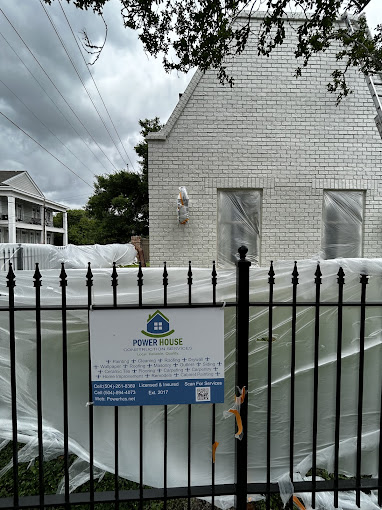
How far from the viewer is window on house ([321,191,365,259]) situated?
564 centimetres

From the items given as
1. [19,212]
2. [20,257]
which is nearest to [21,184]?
[19,212]

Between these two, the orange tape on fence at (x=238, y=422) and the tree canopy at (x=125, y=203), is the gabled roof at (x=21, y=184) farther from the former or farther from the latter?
the orange tape on fence at (x=238, y=422)

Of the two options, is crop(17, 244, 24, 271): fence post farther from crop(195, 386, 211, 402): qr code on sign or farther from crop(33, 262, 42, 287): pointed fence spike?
crop(195, 386, 211, 402): qr code on sign

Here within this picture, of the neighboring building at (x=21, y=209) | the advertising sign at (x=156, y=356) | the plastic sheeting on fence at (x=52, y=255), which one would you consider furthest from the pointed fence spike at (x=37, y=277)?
the neighboring building at (x=21, y=209)

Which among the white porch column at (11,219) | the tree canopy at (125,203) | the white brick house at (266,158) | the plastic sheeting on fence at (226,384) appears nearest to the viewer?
the plastic sheeting on fence at (226,384)

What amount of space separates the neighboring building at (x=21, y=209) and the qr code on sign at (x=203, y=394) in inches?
1282

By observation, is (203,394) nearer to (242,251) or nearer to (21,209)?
(242,251)

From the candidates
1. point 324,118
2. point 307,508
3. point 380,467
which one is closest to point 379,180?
point 324,118

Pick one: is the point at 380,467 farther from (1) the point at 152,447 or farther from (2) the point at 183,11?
(2) the point at 183,11

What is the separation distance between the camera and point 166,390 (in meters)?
2.13

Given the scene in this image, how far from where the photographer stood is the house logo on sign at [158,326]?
2090 mm

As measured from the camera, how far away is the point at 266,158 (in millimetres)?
5508

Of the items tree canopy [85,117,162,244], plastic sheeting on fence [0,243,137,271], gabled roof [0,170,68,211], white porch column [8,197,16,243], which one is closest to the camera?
plastic sheeting on fence [0,243,137,271]

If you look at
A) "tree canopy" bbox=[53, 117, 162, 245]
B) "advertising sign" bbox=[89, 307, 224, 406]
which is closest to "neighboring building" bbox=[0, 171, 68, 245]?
"tree canopy" bbox=[53, 117, 162, 245]
